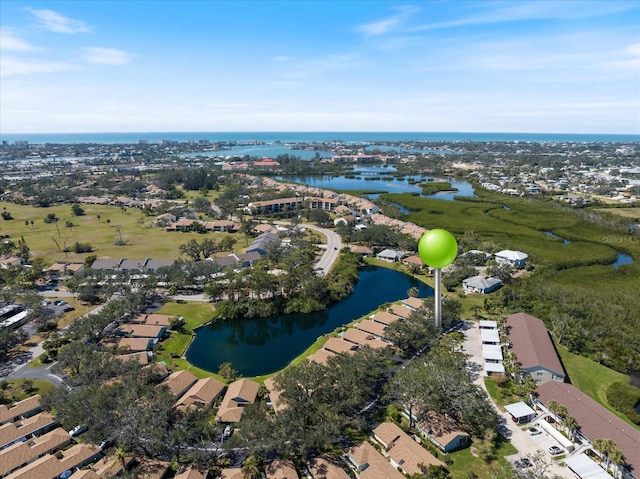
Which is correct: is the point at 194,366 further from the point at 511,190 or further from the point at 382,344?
the point at 511,190

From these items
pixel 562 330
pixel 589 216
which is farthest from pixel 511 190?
pixel 562 330

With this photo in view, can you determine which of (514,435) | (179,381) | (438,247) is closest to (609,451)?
(514,435)

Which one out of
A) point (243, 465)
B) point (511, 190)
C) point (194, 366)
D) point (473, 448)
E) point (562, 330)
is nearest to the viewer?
point (243, 465)

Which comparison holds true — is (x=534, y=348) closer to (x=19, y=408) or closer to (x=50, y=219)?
(x=19, y=408)

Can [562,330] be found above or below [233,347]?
above

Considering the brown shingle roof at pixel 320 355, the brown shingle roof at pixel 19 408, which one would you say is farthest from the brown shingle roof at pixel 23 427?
the brown shingle roof at pixel 320 355

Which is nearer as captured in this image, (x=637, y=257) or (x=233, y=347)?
(x=233, y=347)

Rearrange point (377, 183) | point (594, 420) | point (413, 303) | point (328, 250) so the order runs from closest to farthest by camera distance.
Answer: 1. point (594, 420)
2. point (413, 303)
3. point (328, 250)
4. point (377, 183)
